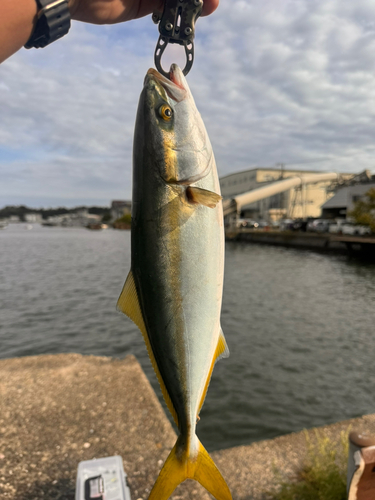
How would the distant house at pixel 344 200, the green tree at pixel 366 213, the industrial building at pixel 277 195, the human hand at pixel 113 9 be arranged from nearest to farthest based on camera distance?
the human hand at pixel 113 9 → the green tree at pixel 366 213 → the distant house at pixel 344 200 → the industrial building at pixel 277 195

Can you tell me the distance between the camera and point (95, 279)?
81.6 ft

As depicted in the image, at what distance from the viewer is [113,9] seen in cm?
189

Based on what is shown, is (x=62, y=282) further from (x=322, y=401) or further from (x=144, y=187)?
(x=144, y=187)

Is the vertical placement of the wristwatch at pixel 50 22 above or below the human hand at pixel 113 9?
below

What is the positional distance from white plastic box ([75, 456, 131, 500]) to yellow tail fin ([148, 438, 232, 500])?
2.13m

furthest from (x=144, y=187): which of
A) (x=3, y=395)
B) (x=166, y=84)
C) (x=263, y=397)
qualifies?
(x=263, y=397)

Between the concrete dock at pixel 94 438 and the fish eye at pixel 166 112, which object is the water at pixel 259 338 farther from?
the fish eye at pixel 166 112

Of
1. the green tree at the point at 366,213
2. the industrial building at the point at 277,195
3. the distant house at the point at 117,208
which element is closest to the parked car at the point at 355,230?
the green tree at the point at 366,213

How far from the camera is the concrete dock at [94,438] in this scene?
423 cm

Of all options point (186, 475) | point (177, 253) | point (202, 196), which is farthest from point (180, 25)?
point (186, 475)

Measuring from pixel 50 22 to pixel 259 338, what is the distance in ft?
39.7

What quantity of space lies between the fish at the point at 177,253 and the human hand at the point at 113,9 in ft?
1.66

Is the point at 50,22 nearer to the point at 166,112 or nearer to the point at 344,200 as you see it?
the point at 166,112

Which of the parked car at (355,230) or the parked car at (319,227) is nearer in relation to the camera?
the parked car at (355,230)
